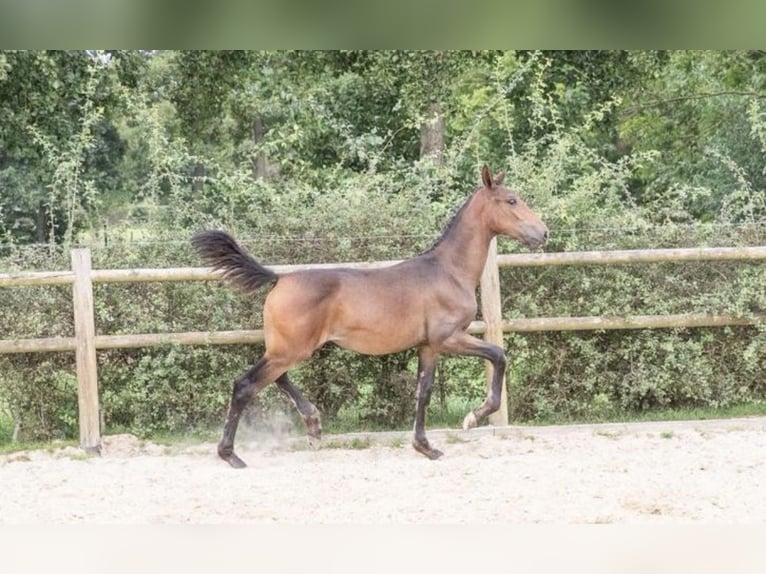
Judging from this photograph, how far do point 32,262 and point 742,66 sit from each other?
11.6m

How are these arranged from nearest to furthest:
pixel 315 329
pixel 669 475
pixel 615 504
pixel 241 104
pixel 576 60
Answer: pixel 615 504 < pixel 669 475 < pixel 315 329 < pixel 576 60 < pixel 241 104

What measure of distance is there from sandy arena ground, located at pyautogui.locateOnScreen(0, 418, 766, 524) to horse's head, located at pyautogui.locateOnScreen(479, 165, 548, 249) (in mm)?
1438

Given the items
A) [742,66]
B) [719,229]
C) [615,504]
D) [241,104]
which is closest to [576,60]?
[742,66]

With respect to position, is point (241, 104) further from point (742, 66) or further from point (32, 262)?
point (32, 262)

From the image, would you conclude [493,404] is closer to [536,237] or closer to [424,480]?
[424,480]

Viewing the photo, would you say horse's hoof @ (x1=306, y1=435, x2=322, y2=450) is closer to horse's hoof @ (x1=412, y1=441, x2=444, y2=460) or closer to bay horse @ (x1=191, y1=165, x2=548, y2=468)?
bay horse @ (x1=191, y1=165, x2=548, y2=468)

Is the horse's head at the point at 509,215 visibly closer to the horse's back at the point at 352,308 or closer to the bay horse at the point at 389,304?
the bay horse at the point at 389,304

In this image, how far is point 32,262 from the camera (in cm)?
696

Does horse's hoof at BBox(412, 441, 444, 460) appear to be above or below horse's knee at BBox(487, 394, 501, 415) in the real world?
below

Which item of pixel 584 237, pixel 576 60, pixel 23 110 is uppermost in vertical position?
pixel 576 60

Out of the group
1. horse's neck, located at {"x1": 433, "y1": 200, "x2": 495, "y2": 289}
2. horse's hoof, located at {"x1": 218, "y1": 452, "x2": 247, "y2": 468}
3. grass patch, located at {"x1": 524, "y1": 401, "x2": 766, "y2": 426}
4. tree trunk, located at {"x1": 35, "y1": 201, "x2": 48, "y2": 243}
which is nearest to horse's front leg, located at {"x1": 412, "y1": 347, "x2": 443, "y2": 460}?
horse's neck, located at {"x1": 433, "y1": 200, "x2": 495, "y2": 289}

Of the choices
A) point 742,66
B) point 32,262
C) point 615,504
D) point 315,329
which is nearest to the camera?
point 615,504

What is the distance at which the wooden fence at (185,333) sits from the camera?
6562 mm

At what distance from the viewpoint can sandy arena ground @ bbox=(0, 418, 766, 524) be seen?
480 centimetres
